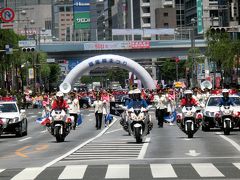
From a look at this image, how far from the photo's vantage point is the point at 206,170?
17.9 m

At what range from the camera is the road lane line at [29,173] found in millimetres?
17438

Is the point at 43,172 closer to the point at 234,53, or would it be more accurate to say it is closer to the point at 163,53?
the point at 234,53

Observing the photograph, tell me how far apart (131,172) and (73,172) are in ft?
3.94

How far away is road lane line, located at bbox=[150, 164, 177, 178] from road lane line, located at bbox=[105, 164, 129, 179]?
54 cm

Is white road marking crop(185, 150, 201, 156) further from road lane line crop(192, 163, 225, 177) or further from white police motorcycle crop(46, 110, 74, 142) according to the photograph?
white police motorcycle crop(46, 110, 74, 142)

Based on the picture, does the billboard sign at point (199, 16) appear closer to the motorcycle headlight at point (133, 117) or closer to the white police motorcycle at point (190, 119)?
the white police motorcycle at point (190, 119)

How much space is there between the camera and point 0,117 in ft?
124

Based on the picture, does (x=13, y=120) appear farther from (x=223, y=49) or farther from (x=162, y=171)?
(x=223, y=49)

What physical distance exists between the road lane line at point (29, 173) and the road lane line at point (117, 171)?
56.5 inches

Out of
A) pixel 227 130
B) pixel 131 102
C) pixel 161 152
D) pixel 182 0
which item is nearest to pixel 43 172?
pixel 161 152

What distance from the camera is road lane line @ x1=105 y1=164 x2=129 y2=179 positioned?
1713 centimetres

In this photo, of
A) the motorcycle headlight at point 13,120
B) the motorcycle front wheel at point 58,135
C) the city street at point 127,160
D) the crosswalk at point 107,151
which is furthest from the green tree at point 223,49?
the crosswalk at point 107,151

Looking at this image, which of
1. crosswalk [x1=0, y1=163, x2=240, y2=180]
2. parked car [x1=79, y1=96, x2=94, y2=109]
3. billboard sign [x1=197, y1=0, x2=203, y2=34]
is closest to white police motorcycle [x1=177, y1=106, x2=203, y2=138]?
crosswalk [x1=0, y1=163, x2=240, y2=180]

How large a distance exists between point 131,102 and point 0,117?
10037mm
